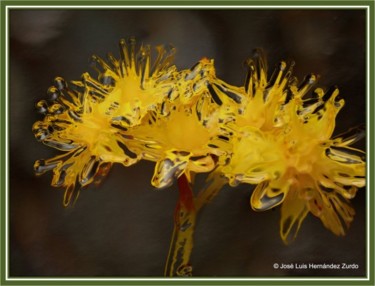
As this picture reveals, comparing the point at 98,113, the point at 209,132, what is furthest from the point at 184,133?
the point at 98,113

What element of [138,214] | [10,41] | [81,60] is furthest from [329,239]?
[10,41]

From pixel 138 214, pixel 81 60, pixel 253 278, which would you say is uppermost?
pixel 81 60

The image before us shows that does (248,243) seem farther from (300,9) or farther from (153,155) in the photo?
(300,9)

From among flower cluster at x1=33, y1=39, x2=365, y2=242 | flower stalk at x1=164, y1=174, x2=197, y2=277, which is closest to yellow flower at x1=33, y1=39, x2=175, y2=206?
flower cluster at x1=33, y1=39, x2=365, y2=242

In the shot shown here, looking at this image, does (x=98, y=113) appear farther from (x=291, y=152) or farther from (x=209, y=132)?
(x=291, y=152)

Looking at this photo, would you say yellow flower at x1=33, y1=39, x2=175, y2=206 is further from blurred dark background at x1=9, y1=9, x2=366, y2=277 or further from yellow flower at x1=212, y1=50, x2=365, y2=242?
yellow flower at x1=212, y1=50, x2=365, y2=242
